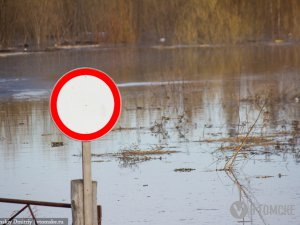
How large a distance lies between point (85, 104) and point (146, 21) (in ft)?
183

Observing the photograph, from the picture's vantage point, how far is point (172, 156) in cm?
1282

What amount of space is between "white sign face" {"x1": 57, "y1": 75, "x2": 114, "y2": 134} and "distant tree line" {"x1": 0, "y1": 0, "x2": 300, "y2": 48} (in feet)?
163

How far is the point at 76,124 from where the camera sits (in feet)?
15.1

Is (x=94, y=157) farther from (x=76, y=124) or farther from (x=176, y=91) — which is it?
(x=176, y=91)

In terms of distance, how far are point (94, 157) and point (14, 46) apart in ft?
162

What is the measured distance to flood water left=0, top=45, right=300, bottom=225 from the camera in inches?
369

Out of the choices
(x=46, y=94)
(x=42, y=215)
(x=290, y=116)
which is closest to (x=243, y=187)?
(x=42, y=215)
